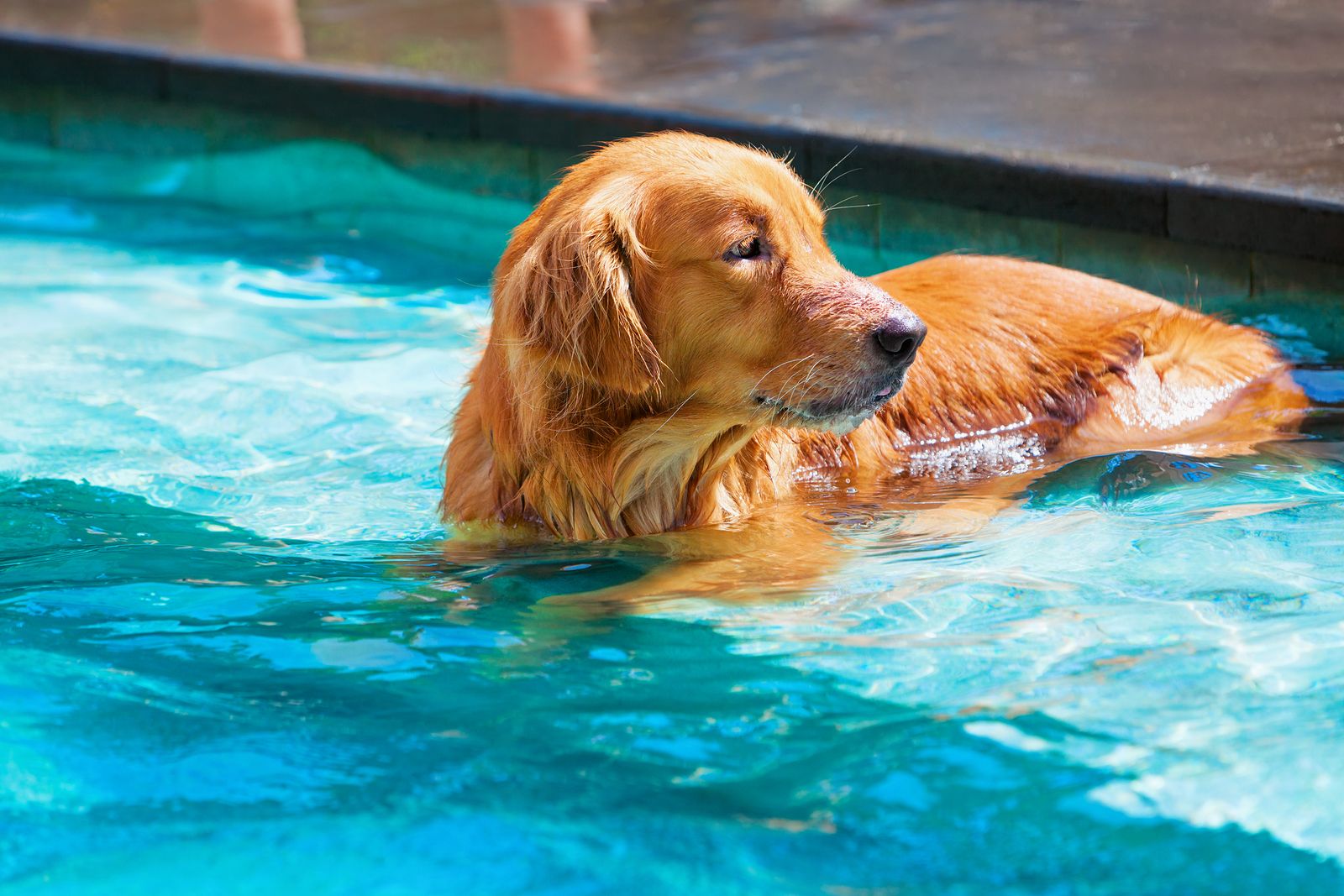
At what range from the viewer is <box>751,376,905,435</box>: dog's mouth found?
405 centimetres

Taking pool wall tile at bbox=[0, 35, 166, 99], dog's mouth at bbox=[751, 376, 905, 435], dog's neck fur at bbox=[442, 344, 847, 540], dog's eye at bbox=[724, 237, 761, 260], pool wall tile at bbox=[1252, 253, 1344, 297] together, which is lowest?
dog's neck fur at bbox=[442, 344, 847, 540]

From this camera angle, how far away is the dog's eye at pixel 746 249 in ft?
13.2

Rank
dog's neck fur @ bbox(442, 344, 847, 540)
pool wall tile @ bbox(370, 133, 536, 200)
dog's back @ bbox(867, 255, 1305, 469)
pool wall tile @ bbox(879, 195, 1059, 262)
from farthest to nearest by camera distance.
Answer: pool wall tile @ bbox(370, 133, 536, 200)
pool wall tile @ bbox(879, 195, 1059, 262)
dog's back @ bbox(867, 255, 1305, 469)
dog's neck fur @ bbox(442, 344, 847, 540)

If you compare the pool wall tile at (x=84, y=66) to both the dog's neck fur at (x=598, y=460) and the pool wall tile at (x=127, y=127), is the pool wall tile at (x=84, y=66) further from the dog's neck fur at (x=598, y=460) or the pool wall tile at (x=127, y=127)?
the dog's neck fur at (x=598, y=460)

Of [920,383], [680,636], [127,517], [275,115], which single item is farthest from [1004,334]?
[275,115]

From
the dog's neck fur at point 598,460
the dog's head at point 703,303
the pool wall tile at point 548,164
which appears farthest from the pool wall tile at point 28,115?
the dog's head at point 703,303

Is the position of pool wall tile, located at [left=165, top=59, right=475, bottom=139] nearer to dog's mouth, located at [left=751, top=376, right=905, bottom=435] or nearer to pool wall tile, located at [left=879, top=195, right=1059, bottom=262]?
pool wall tile, located at [left=879, top=195, right=1059, bottom=262]

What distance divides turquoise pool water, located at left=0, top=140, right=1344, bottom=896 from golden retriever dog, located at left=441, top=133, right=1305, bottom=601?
0.23m

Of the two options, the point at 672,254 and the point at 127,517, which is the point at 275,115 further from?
the point at 672,254

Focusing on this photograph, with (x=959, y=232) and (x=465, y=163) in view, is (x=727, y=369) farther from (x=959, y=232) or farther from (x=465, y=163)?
(x=465, y=163)

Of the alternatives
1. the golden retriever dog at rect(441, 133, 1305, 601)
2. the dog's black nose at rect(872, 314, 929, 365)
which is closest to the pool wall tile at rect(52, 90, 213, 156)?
the golden retriever dog at rect(441, 133, 1305, 601)

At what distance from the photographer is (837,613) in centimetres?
389

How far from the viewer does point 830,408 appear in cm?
406

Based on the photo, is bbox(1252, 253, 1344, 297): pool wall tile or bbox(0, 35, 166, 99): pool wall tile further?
bbox(0, 35, 166, 99): pool wall tile
